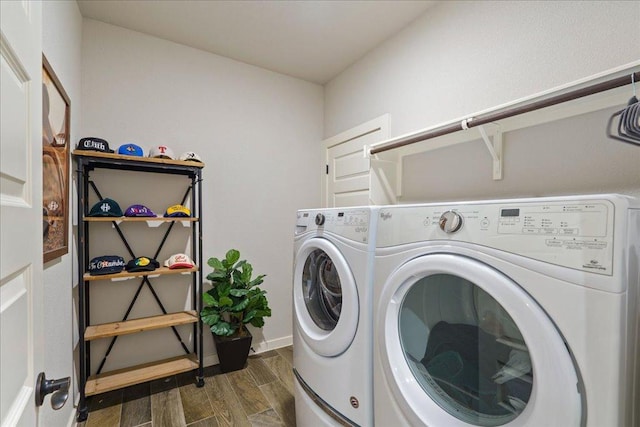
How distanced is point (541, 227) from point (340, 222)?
77 centimetres

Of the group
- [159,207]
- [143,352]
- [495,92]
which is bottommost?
[143,352]

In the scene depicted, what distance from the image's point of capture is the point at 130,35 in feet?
6.92

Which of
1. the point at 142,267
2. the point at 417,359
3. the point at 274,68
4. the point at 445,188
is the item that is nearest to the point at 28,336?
the point at 417,359

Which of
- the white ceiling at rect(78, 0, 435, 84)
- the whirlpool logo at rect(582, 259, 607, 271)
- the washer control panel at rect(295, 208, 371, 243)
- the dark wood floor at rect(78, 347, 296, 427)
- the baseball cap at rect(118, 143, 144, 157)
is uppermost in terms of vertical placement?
the white ceiling at rect(78, 0, 435, 84)

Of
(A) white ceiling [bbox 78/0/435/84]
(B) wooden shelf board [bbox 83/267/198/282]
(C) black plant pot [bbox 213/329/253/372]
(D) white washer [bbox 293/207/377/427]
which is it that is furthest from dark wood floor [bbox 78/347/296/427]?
(A) white ceiling [bbox 78/0/435/84]

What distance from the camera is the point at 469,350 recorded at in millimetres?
933

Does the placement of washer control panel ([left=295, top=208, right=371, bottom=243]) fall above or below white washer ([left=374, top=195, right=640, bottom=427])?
above

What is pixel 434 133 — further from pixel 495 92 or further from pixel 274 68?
pixel 274 68

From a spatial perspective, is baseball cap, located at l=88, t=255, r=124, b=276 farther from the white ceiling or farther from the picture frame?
the white ceiling

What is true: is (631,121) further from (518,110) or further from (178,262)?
(178,262)

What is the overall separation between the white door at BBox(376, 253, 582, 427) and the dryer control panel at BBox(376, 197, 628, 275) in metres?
0.08

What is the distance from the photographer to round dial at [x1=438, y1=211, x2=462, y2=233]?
2.88 feet

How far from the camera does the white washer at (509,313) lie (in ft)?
2.04

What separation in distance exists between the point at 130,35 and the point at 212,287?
1990mm
